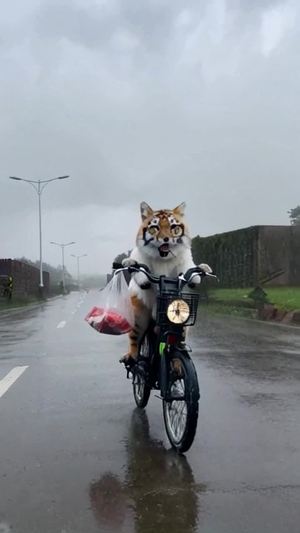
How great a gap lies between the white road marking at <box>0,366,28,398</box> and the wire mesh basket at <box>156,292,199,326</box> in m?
3.05

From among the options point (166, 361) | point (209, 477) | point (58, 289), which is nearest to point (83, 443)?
point (166, 361)

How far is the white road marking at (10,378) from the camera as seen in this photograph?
7.45 metres

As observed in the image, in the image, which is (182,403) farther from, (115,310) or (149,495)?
(115,310)

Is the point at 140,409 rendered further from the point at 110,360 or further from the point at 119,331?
the point at 110,360

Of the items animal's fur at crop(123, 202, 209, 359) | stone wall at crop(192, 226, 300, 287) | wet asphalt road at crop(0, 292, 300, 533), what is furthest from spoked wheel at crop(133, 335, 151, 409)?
stone wall at crop(192, 226, 300, 287)

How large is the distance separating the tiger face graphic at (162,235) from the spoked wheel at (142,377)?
870 mm

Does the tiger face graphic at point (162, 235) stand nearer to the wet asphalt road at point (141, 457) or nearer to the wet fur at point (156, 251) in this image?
the wet fur at point (156, 251)

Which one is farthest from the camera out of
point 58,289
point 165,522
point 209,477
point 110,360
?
point 58,289

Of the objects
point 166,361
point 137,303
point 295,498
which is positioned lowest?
point 295,498

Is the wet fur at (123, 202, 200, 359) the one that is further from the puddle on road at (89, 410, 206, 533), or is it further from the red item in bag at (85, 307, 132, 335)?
the puddle on road at (89, 410, 206, 533)

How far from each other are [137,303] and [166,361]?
796mm

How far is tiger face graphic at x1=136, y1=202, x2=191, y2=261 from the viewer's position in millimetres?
5418

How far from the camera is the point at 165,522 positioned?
3.49 metres

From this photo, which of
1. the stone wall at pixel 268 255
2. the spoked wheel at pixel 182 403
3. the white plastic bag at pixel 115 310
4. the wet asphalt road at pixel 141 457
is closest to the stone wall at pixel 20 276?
the stone wall at pixel 268 255
